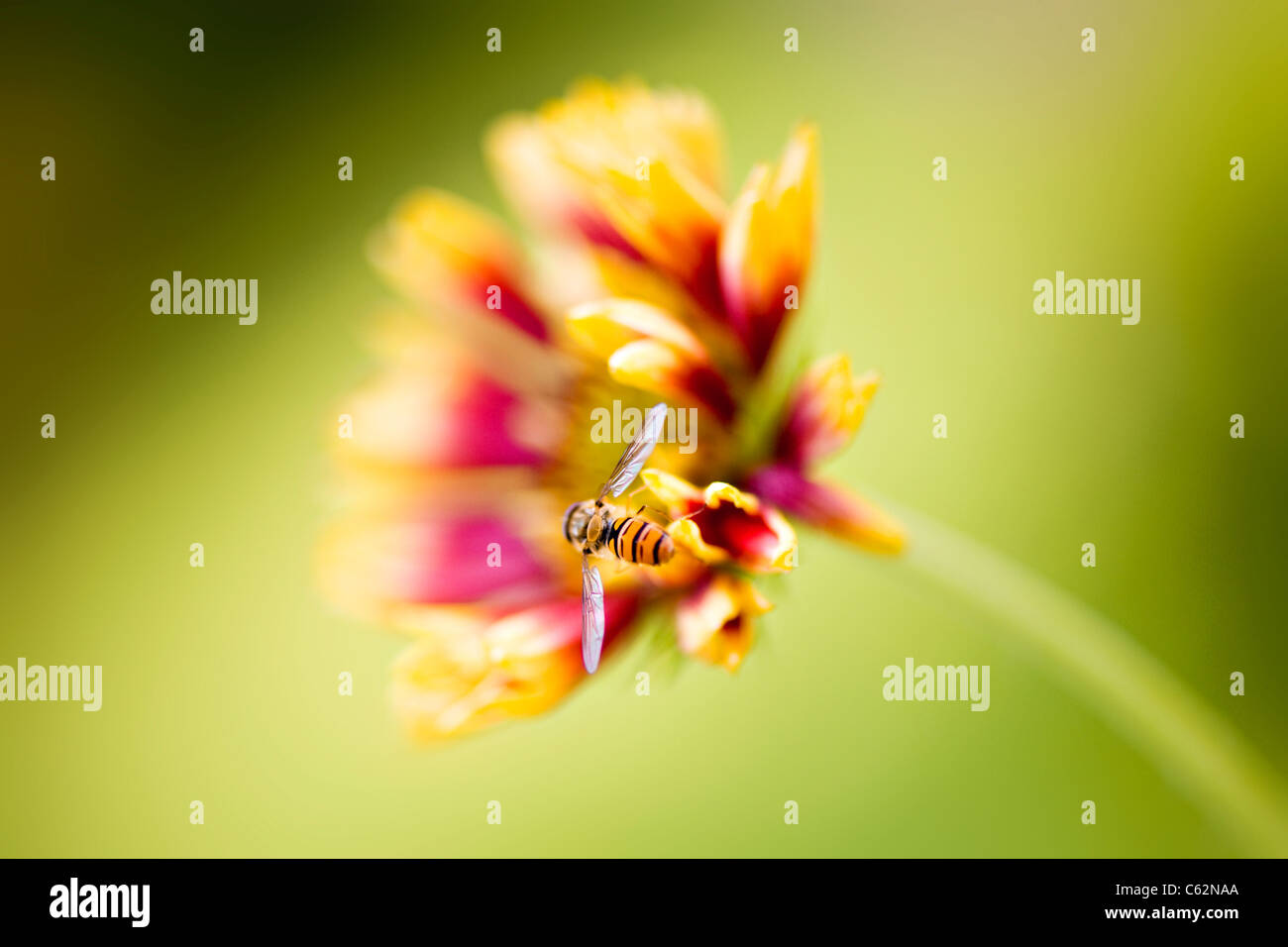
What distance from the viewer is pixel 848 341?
0.88m

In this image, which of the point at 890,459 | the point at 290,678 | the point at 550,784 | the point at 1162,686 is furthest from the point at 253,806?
the point at 1162,686

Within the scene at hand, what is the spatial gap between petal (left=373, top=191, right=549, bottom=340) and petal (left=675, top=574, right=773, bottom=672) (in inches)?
9.3

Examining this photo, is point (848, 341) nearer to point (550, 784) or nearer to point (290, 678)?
point (550, 784)

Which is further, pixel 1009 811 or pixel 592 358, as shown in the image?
pixel 1009 811

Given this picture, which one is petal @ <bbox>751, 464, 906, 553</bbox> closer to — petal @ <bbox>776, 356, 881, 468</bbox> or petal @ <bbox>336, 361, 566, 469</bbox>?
petal @ <bbox>776, 356, 881, 468</bbox>

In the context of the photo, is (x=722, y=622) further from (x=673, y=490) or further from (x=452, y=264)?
(x=452, y=264)

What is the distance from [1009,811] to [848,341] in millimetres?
375

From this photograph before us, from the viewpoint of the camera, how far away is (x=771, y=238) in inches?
20.1

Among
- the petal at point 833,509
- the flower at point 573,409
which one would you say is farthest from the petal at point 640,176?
the petal at point 833,509

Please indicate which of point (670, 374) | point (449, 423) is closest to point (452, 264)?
point (449, 423)

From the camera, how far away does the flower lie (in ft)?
1.64

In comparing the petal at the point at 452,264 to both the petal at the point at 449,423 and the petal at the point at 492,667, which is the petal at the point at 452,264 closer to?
the petal at the point at 449,423

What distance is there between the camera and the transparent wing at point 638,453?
533 mm

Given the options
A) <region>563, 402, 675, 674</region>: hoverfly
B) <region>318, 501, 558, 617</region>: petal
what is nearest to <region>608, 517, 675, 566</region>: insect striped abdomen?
Answer: <region>563, 402, 675, 674</region>: hoverfly
